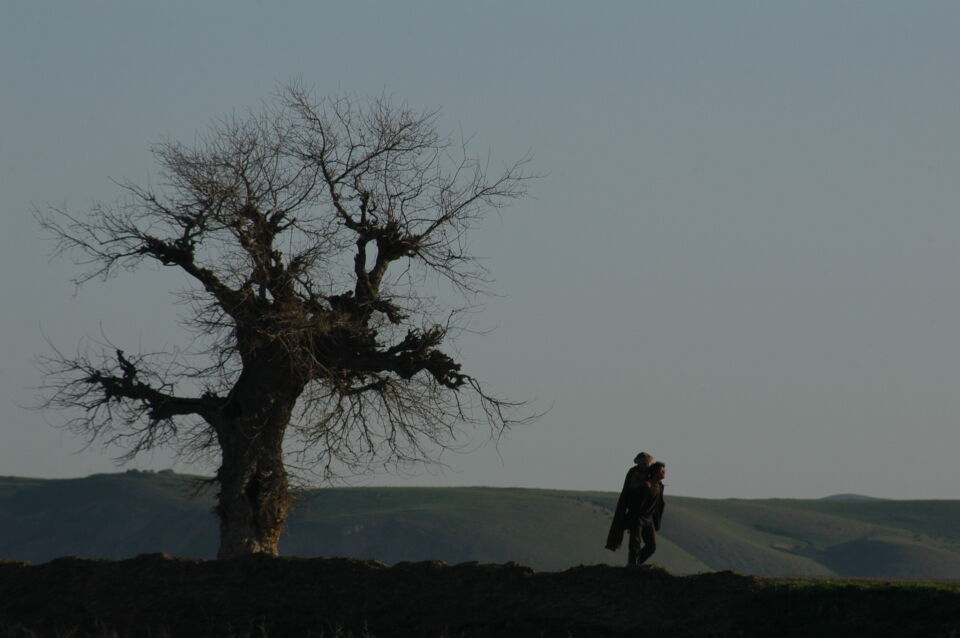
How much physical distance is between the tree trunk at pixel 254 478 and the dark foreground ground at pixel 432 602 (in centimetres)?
184

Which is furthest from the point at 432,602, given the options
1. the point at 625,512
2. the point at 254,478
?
the point at 254,478

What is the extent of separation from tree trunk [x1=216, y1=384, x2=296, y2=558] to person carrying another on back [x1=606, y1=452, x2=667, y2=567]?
6.87 m

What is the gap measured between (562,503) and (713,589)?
141 metres

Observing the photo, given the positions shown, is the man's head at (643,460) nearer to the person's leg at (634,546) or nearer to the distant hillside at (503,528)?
the person's leg at (634,546)

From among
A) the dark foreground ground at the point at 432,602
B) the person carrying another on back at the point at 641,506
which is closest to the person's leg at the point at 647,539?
the person carrying another on back at the point at 641,506

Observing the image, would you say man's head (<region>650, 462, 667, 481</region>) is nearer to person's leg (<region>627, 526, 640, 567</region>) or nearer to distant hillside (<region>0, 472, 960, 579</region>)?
person's leg (<region>627, 526, 640, 567</region>)

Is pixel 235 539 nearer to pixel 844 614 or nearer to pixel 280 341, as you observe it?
pixel 280 341

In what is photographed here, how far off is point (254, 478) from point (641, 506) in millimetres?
7685

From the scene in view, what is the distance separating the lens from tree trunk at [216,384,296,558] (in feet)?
82.9

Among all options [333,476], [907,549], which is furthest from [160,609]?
[907,549]

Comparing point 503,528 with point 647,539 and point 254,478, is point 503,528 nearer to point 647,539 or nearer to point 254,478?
point 254,478

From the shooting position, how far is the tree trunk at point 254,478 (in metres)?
25.3

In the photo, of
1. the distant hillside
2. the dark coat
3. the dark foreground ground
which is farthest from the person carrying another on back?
the distant hillside

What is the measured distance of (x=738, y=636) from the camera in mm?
17391
